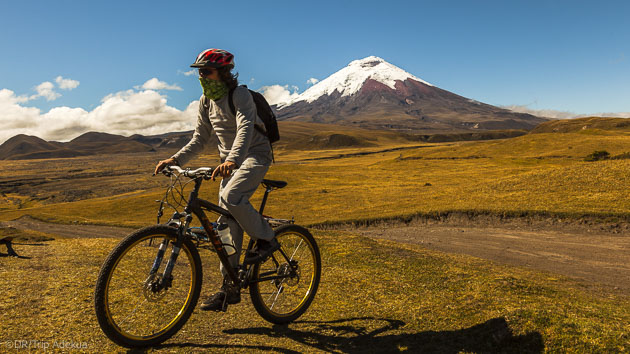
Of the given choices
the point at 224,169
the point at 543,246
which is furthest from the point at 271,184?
the point at 543,246

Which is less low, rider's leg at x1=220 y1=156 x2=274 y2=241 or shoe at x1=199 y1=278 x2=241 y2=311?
rider's leg at x1=220 y1=156 x2=274 y2=241

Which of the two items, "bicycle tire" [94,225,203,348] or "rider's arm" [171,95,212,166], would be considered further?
"rider's arm" [171,95,212,166]

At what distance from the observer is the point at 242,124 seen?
17.4ft

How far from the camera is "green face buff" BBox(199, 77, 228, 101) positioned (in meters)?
5.49

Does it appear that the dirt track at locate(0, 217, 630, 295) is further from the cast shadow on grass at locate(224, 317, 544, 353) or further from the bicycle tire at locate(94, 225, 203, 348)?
the bicycle tire at locate(94, 225, 203, 348)

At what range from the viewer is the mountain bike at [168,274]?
443 centimetres

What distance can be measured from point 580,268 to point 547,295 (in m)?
10.4

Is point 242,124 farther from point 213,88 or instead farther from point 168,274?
point 168,274

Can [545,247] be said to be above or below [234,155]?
below

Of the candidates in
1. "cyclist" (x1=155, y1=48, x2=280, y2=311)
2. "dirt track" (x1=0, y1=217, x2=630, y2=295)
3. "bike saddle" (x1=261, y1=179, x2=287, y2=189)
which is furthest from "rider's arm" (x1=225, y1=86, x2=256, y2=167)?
"dirt track" (x1=0, y1=217, x2=630, y2=295)

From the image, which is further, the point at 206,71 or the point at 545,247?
the point at 545,247

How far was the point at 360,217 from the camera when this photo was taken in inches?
1330

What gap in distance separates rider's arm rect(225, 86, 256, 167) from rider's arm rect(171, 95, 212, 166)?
2.73 ft

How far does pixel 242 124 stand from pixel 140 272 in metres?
2.42
